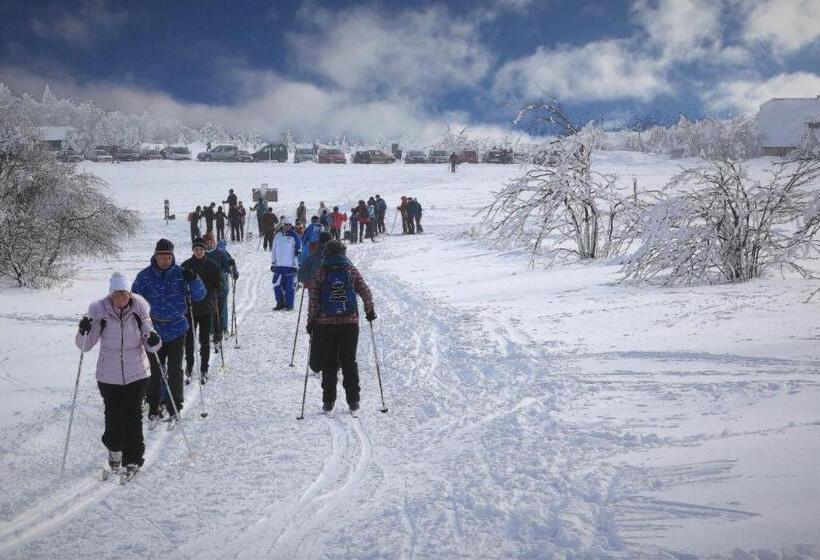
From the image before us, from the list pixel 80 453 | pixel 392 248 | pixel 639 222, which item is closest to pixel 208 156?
pixel 392 248

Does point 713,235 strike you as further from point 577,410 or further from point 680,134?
point 680,134

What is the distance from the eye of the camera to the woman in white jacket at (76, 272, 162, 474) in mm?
4836

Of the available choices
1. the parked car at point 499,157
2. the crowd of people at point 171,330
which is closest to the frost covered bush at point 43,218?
the crowd of people at point 171,330

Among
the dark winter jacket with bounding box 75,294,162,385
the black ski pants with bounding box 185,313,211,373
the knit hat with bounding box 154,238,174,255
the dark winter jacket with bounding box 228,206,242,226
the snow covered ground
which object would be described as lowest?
the snow covered ground

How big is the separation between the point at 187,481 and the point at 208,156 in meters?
54.3

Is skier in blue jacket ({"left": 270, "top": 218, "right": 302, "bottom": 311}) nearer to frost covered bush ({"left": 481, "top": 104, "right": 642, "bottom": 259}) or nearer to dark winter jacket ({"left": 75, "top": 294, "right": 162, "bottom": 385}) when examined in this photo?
frost covered bush ({"left": 481, "top": 104, "right": 642, "bottom": 259})

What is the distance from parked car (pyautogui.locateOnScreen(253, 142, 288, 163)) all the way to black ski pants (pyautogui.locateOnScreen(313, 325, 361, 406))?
5297 cm

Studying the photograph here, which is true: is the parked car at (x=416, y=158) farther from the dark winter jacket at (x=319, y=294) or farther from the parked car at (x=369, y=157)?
the dark winter jacket at (x=319, y=294)

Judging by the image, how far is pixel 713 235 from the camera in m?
11.1

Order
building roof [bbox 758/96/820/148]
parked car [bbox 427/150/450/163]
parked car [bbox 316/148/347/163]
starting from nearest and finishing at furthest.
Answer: parked car [bbox 316/148/347/163] → parked car [bbox 427/150/450/163] → building roof [bbox 758/96/820/148]

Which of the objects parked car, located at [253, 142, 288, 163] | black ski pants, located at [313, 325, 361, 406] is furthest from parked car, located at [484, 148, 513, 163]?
black ski pants, located at [313, 325, 361, 406]

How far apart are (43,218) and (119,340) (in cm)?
1296

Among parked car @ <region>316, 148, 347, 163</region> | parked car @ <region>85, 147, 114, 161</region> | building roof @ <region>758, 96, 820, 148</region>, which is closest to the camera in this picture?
parked car @ <region>316, 148, 347, 163</region>

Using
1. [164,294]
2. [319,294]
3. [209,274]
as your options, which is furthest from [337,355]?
[209,274]
